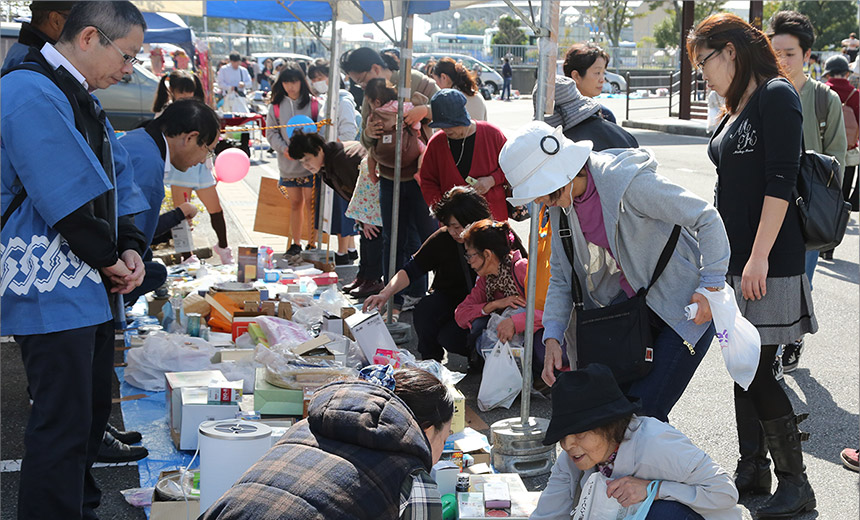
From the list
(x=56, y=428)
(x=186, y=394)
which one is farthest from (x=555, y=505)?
(x=186, y=394)

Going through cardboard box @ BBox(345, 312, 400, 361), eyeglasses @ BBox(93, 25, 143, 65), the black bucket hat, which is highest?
eyeglasses @ BBox(93, 25, 143, 65)

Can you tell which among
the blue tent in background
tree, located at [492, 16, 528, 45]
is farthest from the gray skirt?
tree, located at [492, 16, 528, 45]

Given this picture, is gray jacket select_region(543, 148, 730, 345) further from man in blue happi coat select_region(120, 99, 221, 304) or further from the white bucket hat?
man in blue happi coat select_region(120, 99, 221, 304)

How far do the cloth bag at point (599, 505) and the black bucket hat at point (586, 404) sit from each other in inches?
8.1

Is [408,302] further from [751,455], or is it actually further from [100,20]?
[100,20]

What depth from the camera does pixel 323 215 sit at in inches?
322

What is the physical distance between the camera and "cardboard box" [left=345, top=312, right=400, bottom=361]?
489 cm

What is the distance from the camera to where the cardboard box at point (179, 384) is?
423 cm

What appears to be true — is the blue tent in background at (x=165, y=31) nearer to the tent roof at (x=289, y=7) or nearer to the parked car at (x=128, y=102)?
the parked car at (x=128, y=102)

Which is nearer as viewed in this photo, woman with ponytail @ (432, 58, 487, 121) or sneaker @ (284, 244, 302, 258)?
woman with ponytail @ (432, 58, 487, 121)

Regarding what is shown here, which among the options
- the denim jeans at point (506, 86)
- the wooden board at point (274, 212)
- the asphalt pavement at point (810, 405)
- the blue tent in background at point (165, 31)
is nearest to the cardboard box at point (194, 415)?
the asphalt pavement at point (810, 405)

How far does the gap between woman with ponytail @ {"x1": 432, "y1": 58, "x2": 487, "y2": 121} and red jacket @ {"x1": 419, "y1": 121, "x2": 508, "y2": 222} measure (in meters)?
1.33

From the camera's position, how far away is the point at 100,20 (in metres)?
2.95

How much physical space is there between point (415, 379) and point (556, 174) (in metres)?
0.81
